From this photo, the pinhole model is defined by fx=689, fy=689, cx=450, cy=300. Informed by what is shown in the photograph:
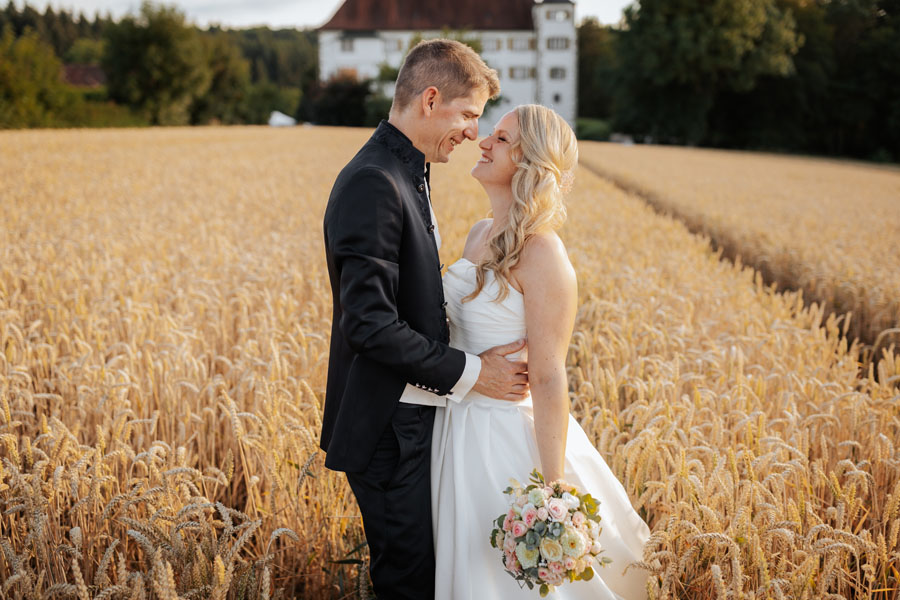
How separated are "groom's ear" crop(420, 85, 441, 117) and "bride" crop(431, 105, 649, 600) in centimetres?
27

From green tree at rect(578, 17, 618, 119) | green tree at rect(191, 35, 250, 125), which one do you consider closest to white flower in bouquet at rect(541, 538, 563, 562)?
green tree at rect(191, 35, 250, 125)

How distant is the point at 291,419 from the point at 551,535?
1566 mm

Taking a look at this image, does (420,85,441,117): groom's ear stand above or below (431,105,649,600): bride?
above

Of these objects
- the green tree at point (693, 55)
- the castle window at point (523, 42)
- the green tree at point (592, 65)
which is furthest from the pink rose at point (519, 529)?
the castle window at point (523, 42)

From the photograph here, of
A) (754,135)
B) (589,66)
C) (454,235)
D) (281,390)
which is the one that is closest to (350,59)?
(589,66)

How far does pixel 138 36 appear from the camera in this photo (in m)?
56.9

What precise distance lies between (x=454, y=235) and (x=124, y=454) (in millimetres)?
5722

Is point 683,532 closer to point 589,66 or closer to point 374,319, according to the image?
point 374,319

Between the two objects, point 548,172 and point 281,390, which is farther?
point 281,390

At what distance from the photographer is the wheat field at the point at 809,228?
6.98 m

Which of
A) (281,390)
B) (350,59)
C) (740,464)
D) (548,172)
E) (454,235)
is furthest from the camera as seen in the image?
(350,59)

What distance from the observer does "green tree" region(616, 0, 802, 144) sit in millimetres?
49219

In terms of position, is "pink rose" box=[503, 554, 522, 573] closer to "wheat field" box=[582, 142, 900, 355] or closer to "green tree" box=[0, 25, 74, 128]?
"wheat field" box=[582, 142, 900, 355]

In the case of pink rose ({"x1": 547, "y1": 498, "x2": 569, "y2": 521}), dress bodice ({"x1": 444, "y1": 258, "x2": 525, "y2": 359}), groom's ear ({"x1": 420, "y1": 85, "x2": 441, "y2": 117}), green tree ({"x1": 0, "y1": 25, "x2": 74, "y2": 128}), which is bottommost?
pink rose ({"x1": 547, "y1": 498, "x2": 569, "y2": 521})
